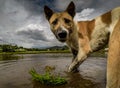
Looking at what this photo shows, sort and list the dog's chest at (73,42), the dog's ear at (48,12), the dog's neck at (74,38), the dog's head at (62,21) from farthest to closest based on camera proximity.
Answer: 1. the dog's chest at (73,42)
2. the dog's neck at (74,38)
3. the dog's ear at (48,12)
4. the dog's head at (62,21)

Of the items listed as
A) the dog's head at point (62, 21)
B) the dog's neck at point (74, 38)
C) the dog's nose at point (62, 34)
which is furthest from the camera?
the dog's neck at point (74, 38)

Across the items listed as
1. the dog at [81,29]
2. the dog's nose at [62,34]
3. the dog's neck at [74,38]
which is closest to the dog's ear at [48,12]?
the dog at [81,29]

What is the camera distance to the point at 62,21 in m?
8.30

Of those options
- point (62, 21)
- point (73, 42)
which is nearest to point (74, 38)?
point (73, 42)

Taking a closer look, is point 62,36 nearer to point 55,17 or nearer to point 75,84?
point 55,17

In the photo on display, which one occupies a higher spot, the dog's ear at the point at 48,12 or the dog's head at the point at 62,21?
the dog's ear at the point at 48,12

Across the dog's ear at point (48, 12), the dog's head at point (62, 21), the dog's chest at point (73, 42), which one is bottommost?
the dog's chest at point (73, 42)

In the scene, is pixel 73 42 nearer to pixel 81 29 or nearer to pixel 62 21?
pixel 81 29

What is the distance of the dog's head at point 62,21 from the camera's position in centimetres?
789

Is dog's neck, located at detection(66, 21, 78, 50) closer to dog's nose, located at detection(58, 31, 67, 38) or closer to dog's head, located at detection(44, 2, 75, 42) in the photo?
dog's head, located at detection(44, 2, 75, 42)

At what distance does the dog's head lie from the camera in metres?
7.89

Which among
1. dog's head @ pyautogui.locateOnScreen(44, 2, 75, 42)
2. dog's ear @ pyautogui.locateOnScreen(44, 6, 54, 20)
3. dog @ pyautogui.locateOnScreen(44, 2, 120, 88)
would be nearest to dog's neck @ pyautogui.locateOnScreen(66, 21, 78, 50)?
dog @ pyautogui.locateOnScreen(44, 2, 120, 88)

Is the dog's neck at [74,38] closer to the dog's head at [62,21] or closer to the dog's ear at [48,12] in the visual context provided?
the dog's head at [62,21]

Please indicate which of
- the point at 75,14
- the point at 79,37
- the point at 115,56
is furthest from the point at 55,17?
the point at 115,56
